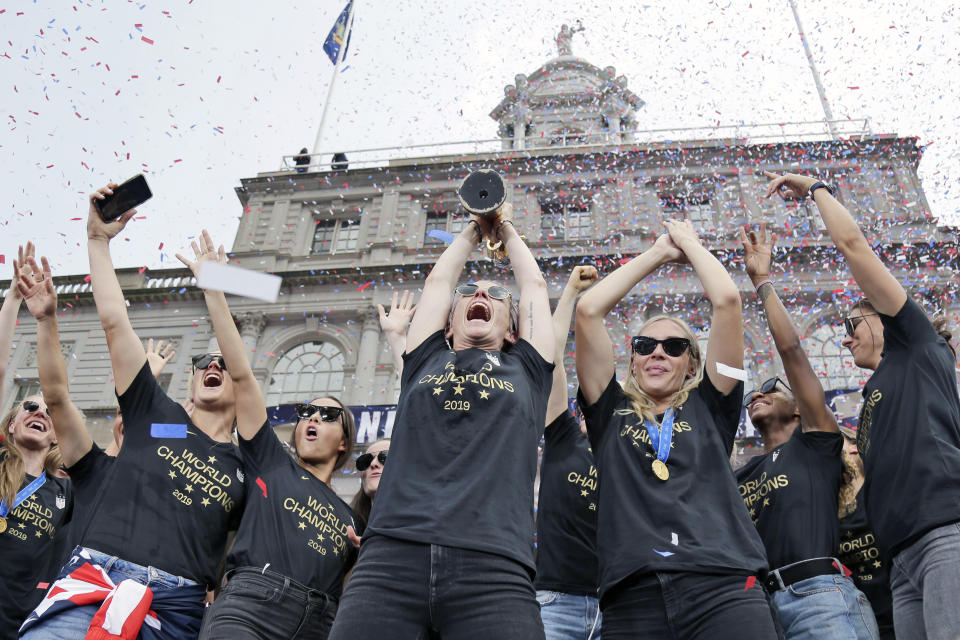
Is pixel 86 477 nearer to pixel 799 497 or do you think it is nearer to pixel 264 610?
pixel 264 610

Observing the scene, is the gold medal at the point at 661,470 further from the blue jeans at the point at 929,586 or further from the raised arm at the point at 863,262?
the raised arm at the point at 863,262

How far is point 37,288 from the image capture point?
3.65m

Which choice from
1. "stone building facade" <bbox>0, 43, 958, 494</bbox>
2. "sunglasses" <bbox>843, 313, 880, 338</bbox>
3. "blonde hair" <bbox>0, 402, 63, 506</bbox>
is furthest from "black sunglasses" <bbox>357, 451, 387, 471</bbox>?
"stone building facade" <bbox>0, 43, 958, 494</bbox>

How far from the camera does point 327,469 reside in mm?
3914

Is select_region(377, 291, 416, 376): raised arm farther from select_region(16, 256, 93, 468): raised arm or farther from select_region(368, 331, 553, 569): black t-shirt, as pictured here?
select_region(16, 256, 93, 468): raised arm

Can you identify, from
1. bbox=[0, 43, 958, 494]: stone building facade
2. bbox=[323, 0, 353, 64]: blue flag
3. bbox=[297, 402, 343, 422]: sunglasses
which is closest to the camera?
bbox=[297, 402, 343, 422]: sunglasses

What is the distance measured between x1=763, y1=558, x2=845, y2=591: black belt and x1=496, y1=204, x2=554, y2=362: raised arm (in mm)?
1528

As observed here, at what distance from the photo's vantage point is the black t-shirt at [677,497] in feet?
7.95

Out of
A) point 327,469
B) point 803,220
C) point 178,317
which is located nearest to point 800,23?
point 803,220

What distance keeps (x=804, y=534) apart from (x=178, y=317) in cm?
2083

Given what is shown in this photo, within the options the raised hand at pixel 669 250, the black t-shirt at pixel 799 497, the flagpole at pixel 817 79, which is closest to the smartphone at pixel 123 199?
the raised hand at pixel 669 250

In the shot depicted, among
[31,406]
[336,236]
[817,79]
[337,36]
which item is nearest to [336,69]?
[337,36]

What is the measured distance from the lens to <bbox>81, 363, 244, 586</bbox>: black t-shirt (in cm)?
295

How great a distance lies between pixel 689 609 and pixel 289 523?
1.88 m
